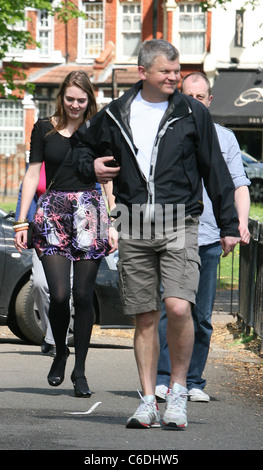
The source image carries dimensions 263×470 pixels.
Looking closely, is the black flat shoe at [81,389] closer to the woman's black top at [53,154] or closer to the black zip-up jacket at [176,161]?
the woman's black top at [53,154]

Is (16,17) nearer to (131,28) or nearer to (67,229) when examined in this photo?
(67,229)

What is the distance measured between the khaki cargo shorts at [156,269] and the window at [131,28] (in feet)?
119

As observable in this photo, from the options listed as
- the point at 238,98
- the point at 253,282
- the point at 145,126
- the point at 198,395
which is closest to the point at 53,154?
the point at 145,126

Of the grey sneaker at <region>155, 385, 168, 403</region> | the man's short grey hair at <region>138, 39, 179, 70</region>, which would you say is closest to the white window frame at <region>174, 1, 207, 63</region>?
the grey sneaker at <region>155, 385, 168, 403</region>

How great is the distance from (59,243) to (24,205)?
45cm

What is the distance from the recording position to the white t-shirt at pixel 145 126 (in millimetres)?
5395

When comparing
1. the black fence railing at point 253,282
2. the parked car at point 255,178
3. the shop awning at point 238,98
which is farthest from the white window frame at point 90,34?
the black fence railing at point 253,282

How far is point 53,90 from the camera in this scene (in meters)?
41.8

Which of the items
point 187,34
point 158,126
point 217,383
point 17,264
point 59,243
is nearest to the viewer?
point 158,126

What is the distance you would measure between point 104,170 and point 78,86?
52.9 inches

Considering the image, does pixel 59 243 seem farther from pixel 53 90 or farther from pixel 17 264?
pixel 53 90

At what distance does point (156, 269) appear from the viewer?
559 cm

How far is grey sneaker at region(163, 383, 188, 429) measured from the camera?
17.6 ft

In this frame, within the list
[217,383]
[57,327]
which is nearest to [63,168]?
[57,327]
